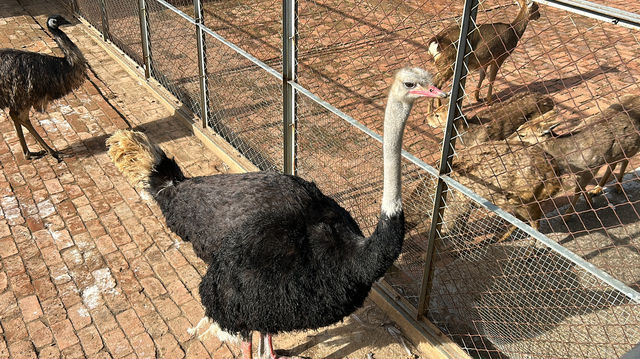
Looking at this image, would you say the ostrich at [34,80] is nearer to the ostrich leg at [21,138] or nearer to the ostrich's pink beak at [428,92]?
the ostrich leg at [21,138]

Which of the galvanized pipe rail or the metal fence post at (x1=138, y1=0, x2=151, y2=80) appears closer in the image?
the galvanized pipe rail

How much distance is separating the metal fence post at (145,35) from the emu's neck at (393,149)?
17.7 feet

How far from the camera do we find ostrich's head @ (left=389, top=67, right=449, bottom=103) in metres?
3.12

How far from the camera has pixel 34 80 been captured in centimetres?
629

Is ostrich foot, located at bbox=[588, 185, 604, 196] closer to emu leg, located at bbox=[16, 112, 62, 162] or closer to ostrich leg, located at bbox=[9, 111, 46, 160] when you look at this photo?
emu leg, located at bbox=[16, 112, 62, 162]

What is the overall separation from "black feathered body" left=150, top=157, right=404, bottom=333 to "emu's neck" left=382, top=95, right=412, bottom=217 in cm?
9

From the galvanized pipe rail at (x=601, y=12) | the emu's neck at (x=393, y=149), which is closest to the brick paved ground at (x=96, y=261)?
the emu's neck at (x=393, y=149)

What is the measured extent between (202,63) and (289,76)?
75.0 inches

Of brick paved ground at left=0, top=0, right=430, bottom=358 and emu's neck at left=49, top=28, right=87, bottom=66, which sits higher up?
emu's neck at left=49, top=28, right=87, bottom=66

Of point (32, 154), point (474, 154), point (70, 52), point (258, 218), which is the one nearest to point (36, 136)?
point (32, 154)

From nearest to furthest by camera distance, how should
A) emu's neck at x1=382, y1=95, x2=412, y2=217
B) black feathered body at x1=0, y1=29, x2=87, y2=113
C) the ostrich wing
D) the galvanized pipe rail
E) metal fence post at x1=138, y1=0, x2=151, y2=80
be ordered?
the galvanized pipe rail < emu's neck at x1=382, y1=95, x2=412, y2=217 < the ostrich wing < black feathered body at x1=0, y1=29, x2=87, y2=113 < metal fence post at x1=138, y1=0, x2=151, y2=80

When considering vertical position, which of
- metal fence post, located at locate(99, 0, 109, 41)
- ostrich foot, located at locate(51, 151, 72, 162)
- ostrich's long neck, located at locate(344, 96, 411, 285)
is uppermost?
Result: ostrich's long neck, located at locate(344, 96, 411, 285)

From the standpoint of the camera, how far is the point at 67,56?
6.63m

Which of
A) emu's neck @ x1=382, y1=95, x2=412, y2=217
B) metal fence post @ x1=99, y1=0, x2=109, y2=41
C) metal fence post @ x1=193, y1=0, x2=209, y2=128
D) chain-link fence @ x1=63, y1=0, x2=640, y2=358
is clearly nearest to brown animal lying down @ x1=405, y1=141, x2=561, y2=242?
chain-link fence @ x1=63, y1=0, x2=640, y2=358
